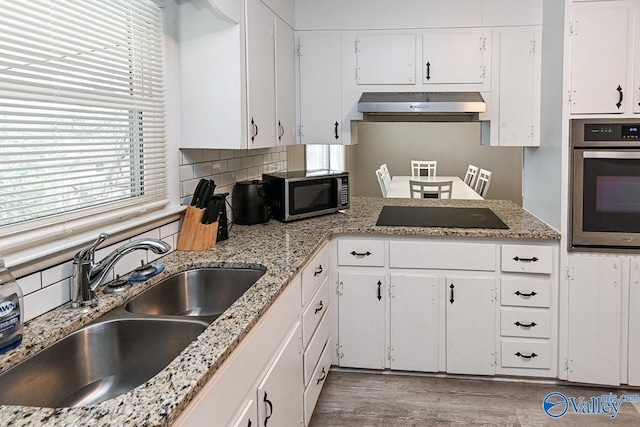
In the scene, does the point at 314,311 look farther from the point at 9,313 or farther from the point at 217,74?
the point at 9,313

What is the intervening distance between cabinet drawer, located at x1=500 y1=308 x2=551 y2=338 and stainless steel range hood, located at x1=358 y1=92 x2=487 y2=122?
1.18 m

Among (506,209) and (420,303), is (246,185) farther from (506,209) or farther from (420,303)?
(506,209)

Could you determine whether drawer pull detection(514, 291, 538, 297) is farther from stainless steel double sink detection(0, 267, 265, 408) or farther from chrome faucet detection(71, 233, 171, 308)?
chrome faucet detection(71, 233, 171, 308)

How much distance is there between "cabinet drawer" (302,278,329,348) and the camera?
242 cm

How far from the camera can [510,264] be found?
2.98 meters

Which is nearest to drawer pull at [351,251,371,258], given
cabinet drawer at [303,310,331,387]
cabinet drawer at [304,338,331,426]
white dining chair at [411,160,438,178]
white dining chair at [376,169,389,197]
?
cabinet drawer at [303,310,331,387]

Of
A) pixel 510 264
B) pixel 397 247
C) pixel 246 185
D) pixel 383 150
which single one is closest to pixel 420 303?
pixel 397 247

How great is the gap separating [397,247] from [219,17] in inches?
59.5

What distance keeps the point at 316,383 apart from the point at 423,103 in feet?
5.71

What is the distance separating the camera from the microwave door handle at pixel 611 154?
2797 mm

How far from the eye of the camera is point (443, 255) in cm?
304

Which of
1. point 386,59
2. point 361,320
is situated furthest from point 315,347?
point 386,59

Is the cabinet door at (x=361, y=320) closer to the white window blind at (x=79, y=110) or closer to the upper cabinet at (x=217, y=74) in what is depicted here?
the upper cabinet at (x=217, y=74)

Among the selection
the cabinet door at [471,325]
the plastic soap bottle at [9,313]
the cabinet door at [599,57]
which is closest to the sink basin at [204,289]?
the plastic soap bottle at [9,313]
